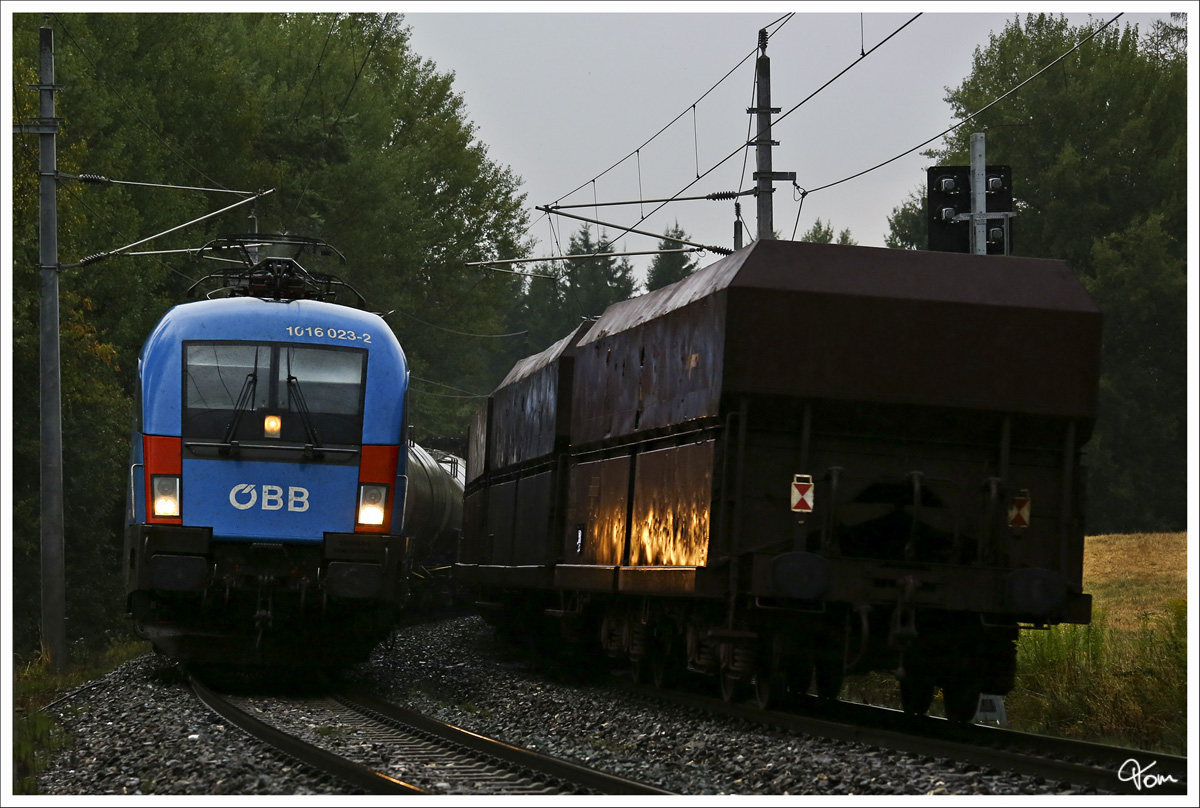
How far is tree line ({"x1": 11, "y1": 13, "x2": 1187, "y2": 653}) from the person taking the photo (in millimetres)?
30250

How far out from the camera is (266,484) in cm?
1366

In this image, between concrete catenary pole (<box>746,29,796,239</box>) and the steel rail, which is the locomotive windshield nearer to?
the steel rail

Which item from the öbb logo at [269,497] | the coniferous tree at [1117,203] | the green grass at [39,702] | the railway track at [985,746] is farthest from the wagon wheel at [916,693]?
the coniferous tree at [1117,203]

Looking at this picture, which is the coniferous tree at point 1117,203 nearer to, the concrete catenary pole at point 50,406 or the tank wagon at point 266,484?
the concrete catenary pole at point 50,406

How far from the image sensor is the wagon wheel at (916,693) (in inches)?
491

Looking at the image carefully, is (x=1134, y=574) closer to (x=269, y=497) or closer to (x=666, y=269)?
(x=269, y=497)

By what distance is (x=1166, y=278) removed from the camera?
4750 cm

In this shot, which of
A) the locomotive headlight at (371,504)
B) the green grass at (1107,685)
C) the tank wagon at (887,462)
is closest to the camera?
the tank wagon at (887,462)

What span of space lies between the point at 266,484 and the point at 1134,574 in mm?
20326

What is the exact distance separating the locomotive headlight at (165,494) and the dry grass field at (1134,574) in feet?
40.6

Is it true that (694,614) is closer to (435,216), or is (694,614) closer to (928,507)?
(928,507)

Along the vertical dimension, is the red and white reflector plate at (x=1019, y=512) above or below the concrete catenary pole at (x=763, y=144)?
below

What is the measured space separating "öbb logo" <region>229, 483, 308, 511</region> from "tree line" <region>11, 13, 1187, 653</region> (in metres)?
15.3

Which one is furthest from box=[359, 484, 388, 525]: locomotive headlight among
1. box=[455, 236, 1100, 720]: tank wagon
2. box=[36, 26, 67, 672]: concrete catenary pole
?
box=[36, 26, 67, 672]: concrete catenary pole
